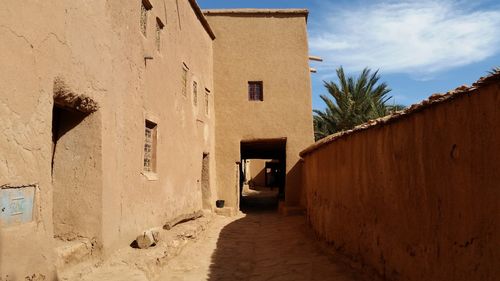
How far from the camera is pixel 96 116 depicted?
5953mm

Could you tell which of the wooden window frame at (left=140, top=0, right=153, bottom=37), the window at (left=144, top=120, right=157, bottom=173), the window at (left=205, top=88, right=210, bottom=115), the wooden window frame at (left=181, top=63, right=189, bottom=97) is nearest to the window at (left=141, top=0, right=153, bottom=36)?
the wooden window frame at (left=140, top=0, right=153, bottom=37)

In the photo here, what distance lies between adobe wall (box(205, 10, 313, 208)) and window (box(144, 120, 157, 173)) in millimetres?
6469

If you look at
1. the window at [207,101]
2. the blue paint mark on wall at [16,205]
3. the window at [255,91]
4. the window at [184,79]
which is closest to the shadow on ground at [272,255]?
the blue paint mark on wall at [16,205]

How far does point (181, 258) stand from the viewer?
782 centimetres

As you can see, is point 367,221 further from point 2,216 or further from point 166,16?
point 166,16

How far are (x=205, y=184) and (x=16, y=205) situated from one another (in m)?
9.91

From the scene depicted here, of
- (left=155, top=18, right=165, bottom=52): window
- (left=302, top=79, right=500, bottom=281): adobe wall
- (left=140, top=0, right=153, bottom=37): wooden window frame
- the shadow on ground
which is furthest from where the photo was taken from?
(left=155, top=18, right=165, bottom=52): window

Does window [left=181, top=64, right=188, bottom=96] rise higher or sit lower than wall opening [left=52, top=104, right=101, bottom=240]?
higher

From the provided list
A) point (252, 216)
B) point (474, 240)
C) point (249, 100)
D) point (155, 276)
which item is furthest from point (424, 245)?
point (249, 100)

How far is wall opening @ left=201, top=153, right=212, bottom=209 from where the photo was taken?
45.4 ft

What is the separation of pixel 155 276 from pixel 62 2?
3.98 m

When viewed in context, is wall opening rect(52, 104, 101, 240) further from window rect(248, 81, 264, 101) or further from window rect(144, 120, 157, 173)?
window rect(248, 81, 264, 101)

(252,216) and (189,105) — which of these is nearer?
(189,105)

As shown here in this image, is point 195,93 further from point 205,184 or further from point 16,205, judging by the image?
point 16,205
